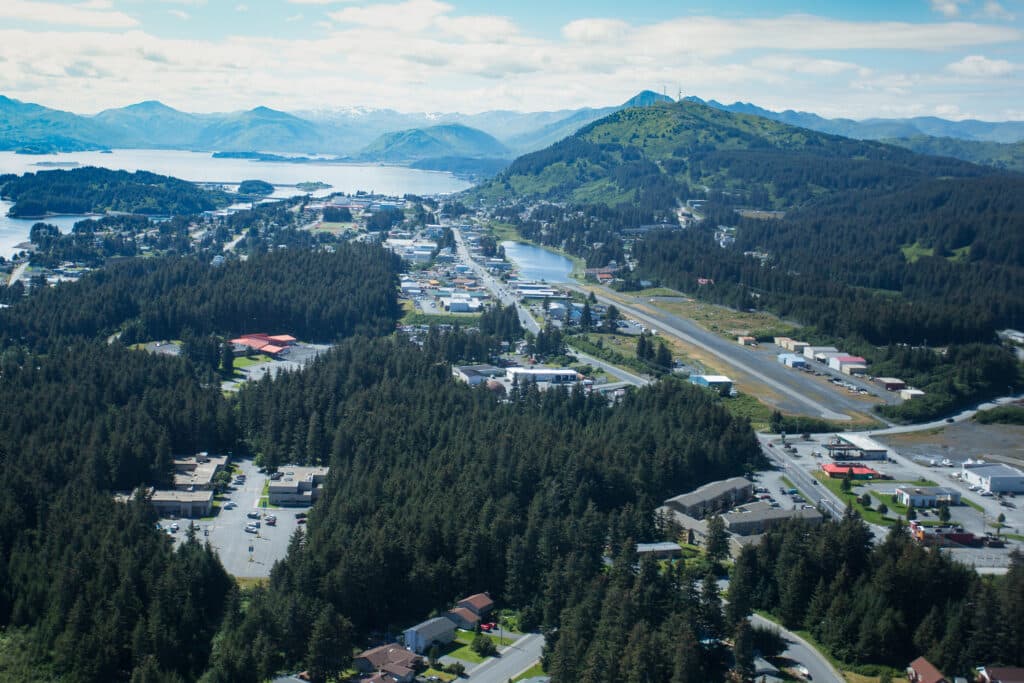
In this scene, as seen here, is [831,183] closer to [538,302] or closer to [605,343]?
[538,302]

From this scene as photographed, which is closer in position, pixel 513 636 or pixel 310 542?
pixel 513 636

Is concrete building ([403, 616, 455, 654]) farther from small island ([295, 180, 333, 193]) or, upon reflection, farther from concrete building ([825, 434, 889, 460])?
small island ([295, 180, 333, 193])

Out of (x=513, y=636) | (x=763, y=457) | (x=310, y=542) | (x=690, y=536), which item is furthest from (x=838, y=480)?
(x=310, y=542)

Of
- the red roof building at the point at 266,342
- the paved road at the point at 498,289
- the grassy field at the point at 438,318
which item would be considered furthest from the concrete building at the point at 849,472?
the red roof building at the point at 266,342

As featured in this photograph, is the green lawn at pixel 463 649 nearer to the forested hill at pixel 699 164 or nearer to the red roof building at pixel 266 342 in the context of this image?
the red roof building at pixel 266 342

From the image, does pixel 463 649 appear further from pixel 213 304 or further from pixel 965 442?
pixel 213 304
